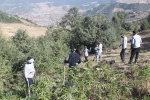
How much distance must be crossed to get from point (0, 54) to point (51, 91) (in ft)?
38.3

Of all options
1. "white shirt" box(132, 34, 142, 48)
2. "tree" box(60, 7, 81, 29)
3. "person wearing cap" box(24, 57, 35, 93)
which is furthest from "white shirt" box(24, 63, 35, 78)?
"tree" box(60, 7, 81, 29)

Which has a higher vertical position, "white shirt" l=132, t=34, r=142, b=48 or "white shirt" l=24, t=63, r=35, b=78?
"white shirt" l=132, t=34, r=142, b=48

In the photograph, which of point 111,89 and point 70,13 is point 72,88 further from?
point 70,13

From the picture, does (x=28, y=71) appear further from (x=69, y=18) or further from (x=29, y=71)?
(x=69, y=18)

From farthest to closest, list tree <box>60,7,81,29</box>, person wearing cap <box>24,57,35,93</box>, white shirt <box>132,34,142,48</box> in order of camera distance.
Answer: tree <box>60,7,81,29</box> → white shirt <box>132,34,142,48</box> → person wearing cap <box>24,57,35,93</box>

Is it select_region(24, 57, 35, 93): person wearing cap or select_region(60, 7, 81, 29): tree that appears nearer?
select_region(24, 57, 35, 93): person wearing cap

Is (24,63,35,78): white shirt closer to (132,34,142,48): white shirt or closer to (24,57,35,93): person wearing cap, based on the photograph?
(24,57,35,93): person wearing cap

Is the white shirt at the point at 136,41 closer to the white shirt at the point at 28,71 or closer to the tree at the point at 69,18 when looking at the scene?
the white shirt at the point at 28,71

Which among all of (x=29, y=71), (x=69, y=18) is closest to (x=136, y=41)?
(x=29, y=71)

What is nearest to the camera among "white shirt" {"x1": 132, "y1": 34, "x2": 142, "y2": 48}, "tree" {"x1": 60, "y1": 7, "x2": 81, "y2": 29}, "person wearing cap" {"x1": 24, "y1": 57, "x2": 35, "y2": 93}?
"person wearing cap" {"x1": 24, "y1": 57, "x2": 35, "y2": 93}

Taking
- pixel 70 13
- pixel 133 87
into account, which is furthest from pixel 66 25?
pixel 133 87

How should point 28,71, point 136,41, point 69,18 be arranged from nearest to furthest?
point 28,71
point 136,41
point 69,18

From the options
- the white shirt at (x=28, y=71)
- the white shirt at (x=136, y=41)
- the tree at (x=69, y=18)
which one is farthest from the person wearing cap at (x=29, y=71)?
the tree at (x=69, y=18)

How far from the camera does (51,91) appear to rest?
9234 mm
